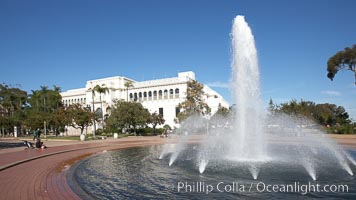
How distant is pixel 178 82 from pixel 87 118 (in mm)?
35617

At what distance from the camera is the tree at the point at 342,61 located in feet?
146

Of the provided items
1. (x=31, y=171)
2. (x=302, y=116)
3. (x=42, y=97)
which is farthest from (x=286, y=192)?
(x=42, y=97)

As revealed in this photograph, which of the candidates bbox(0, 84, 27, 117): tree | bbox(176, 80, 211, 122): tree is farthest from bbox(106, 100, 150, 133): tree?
bbox(0, 84, 27, 117): tree

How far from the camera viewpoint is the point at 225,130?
2103 inches

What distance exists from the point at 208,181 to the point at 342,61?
45.5 metres

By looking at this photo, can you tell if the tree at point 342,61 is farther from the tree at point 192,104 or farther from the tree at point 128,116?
the tree at point 128,116

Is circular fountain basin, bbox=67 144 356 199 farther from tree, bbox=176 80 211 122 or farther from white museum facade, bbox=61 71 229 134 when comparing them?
white museum facade, bbox=61 71 229 134

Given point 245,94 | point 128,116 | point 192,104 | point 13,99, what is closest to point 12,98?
point 13,99

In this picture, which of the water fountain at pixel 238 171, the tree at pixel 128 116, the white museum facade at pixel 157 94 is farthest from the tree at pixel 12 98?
the water fountain at pixel 238 171

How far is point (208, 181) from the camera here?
33.8ft

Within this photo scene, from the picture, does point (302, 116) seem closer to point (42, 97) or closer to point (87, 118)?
point (87, 118)

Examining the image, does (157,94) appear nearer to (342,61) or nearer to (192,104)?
(192,104)

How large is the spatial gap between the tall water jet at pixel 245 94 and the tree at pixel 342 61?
116ft

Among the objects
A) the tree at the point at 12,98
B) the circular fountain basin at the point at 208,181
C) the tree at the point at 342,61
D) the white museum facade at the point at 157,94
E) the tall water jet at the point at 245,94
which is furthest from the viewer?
the tree at the point at 12,98
